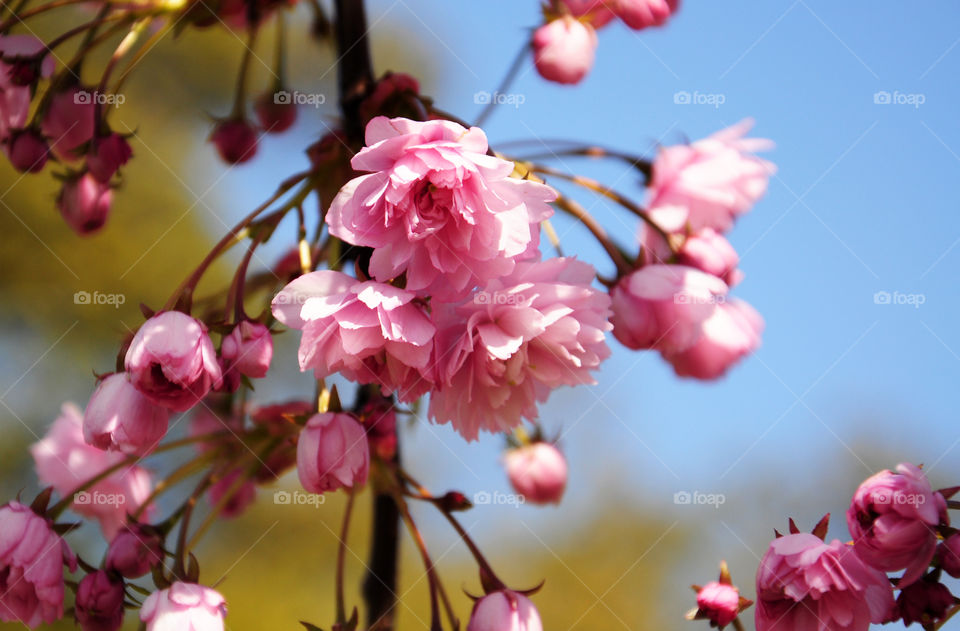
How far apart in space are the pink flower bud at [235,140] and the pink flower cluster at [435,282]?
1.63ft

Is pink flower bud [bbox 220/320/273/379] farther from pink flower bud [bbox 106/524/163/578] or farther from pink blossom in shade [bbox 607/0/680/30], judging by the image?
pink blossom in shade [bbox 607/0/680/30]

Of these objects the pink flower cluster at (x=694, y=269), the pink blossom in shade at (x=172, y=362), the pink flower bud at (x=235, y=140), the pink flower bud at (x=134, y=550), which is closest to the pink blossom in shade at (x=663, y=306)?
the pink flower cluster at (x=694, y=269)

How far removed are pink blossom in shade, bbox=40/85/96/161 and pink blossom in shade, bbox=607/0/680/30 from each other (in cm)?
58

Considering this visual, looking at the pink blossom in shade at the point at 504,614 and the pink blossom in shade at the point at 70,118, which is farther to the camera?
→ the pink blossom in shade at the point at 70,118

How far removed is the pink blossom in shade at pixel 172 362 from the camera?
25.8 inches

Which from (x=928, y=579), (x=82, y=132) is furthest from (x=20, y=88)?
(x=928, y=579)

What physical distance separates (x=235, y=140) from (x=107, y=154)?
0.22 m

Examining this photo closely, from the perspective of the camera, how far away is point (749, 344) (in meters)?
0.78

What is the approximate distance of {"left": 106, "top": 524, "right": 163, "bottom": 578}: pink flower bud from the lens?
0.76m

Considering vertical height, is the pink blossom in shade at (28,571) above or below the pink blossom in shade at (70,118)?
below

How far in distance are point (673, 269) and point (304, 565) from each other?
2745 mm

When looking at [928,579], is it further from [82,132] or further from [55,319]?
[55,319]
